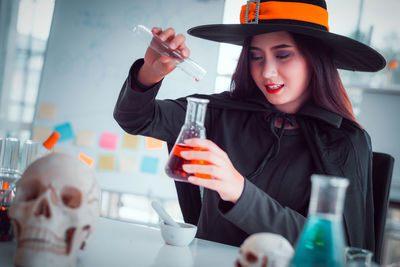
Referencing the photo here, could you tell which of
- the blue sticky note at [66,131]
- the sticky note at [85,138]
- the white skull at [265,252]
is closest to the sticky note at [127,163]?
the sticky note at [85,138]

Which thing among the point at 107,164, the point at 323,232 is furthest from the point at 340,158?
the point at 107,164

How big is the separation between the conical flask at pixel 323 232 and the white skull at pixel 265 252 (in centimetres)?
7

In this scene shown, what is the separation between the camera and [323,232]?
477 mm

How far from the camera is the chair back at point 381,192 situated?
4.22 feet

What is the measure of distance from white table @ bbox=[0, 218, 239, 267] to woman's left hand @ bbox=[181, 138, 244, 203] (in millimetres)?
135

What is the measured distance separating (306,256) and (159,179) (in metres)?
2.52

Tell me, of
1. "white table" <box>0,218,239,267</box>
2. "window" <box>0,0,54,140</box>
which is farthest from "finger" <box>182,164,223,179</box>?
"window" <box>0,0,54,140</box>

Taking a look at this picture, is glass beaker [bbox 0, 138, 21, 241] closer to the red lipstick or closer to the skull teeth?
the skull teeth

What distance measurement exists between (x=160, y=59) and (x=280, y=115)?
50 centimetres

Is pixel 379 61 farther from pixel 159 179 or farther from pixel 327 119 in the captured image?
pixel 159 179

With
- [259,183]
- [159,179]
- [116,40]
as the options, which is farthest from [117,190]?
[259,183]

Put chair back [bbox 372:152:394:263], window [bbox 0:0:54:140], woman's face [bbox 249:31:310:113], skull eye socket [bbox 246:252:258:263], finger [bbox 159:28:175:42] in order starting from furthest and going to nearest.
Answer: window [bbox 0:0:54:140], woman's face [bbox 249:31:310:113], chair back [bbox 372:152:394:263], finger [bbox 159:28:175:42], skull eye socket [bbox 246:252:258:263]

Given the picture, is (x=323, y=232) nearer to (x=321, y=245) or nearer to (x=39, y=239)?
(x=321, y=245)

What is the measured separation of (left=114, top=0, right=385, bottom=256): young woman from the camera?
131 cm
